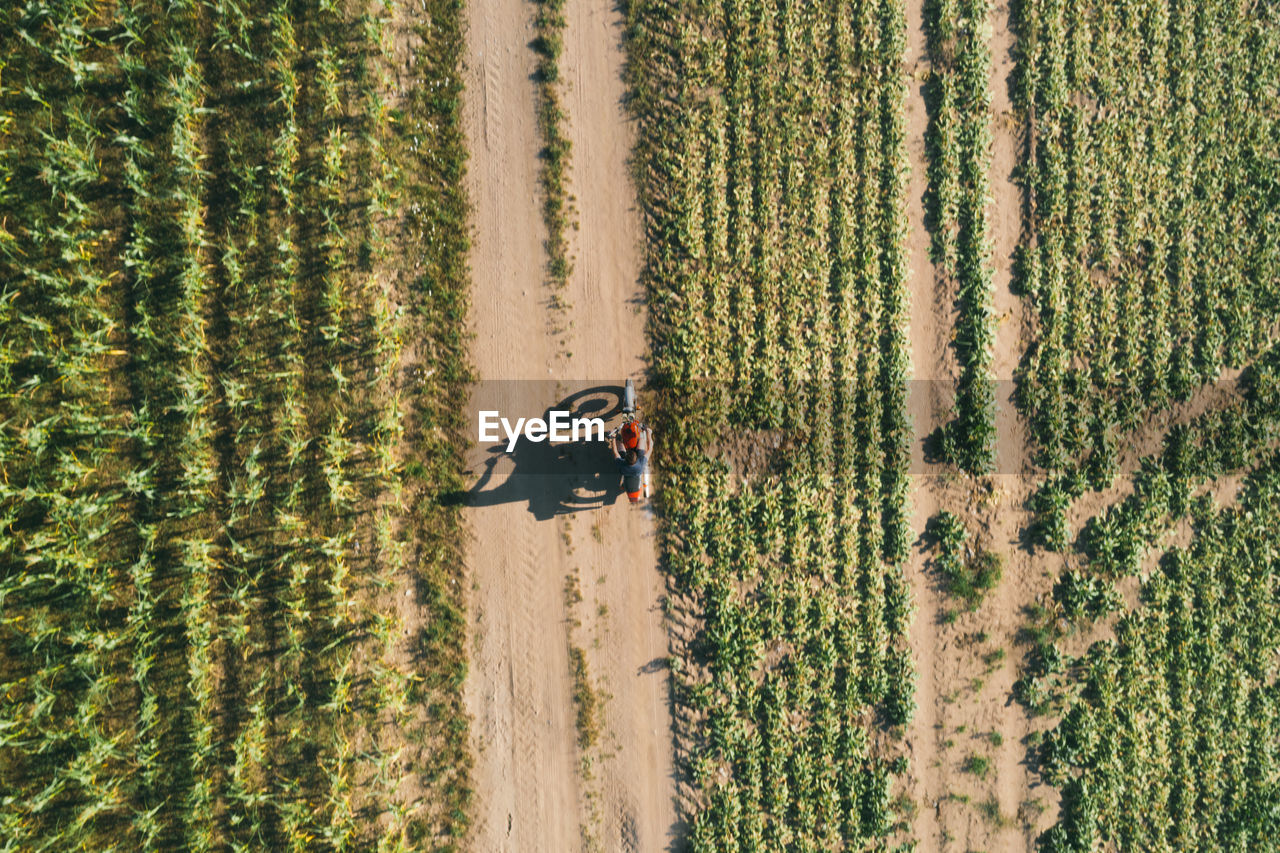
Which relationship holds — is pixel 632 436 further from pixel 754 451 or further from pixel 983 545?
pixel 983 545

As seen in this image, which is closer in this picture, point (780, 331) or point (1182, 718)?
point (1182, 718)

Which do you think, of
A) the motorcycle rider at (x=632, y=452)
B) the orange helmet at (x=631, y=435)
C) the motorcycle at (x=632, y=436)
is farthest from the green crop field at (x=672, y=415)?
the orange helmet at (x=631, y=435)

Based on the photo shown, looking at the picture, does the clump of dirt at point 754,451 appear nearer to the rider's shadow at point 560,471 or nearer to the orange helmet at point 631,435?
the orange helmet at point 631,435

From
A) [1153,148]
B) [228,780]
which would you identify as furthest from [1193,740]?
[228,780]

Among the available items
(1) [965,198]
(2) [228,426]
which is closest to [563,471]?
(2) [228,426]

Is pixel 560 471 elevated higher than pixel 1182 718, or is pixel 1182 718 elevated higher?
pixel 560 471
